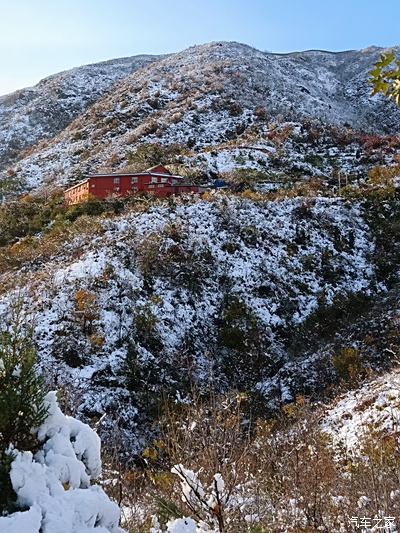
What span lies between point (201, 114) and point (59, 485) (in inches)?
1816

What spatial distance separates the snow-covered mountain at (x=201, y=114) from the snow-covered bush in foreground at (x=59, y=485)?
92.7 ft

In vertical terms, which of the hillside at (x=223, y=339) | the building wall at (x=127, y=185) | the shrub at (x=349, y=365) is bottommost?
the shrub at (x=349, y=365)

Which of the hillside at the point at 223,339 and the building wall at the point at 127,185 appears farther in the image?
the building wall at the point at 127,185

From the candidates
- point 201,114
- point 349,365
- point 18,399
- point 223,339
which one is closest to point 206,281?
point 223,339

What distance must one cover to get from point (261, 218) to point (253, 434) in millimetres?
10775

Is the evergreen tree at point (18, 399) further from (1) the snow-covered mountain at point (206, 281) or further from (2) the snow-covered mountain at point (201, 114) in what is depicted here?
(2) the snow-covered mountain at point (201, 114)

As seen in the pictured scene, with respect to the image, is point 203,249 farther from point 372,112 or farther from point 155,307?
point 372,112

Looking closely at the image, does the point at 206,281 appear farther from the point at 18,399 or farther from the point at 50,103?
the point at 50,103

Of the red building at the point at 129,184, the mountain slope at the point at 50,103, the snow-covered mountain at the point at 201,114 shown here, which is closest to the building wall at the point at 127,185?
the red building at the point at 129,184

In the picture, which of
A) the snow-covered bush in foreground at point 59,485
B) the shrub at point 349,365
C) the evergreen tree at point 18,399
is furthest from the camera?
the shrub at point 349,365

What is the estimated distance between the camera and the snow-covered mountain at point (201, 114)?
123ft

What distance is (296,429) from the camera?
31.5ft

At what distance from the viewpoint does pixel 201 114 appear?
45812 millimetres

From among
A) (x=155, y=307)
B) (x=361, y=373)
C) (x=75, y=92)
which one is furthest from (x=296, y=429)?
(x=75, y=92)
